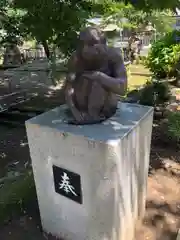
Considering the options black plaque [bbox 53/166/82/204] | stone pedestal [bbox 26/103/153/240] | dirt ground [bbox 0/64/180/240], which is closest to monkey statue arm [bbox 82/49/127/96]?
stone pedestal [bbox 26/103/153/240]

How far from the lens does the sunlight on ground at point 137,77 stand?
300 inches

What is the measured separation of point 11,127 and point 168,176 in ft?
11.3

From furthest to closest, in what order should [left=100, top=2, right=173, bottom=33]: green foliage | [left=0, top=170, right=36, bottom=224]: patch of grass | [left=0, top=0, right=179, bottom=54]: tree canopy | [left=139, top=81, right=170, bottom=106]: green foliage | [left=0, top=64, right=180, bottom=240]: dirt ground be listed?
1. [left=100, top=2, right=173, bottom=33]: green foliage
2. [left=139, top=81, right=170, bottom=106]: green foliage
3. [left=0, top=0, right=179, bottom=54]: tree canopy
4. [left=0, top=170, right=36, bottom=224]: patch of grass
5. [left=0, top=64, right=180, bottom=240]: dirt ground

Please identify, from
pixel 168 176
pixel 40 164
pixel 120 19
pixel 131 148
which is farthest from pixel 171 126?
pixel 120 19

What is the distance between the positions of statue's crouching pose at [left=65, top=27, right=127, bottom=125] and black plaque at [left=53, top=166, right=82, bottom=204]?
0.40 m

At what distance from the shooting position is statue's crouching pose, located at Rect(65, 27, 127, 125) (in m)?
1.84

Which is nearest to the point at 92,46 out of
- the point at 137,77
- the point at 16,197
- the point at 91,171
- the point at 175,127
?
the point at 91,171

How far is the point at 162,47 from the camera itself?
706 centimetres

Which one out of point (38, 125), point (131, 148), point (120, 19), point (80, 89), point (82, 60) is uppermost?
point (120, 19)

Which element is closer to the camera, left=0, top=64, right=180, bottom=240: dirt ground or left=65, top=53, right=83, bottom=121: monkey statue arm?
left=65, top=53, right=83, bottom=121: monkey statue arm

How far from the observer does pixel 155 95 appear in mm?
5352

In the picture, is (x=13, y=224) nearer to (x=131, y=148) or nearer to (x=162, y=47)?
(x=131, y=148)

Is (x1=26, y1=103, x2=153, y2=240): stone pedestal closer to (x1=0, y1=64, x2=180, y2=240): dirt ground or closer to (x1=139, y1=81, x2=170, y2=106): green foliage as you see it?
(x1=0, y1=64, x2=180, y2=240): dirt ground

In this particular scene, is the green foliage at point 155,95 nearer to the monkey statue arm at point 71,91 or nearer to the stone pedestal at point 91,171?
the stone pedestal at point 91,171
